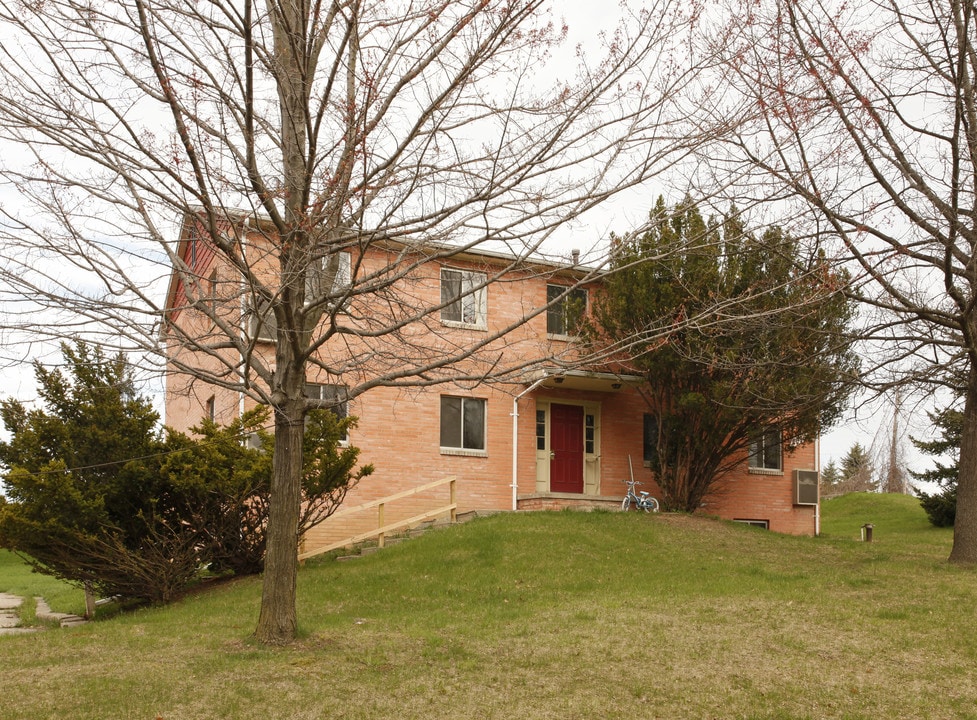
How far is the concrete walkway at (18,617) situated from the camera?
562 inches

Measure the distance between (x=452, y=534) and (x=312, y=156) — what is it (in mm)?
10661

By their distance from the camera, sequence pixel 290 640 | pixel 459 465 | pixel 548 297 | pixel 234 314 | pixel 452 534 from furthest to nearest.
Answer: pixel 548 297 → pixel 459 465 → pixel 452 534 → pixel 234 314 → pixel 290 640

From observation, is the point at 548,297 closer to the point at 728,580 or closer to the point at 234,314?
the point at 728,580

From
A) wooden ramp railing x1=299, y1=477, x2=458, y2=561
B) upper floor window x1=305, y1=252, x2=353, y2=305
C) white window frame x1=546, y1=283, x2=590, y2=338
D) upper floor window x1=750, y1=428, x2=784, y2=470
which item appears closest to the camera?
upper floor window x1=305, y1=252, x2=353, y2=305

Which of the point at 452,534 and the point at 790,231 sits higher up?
the point at 790,231

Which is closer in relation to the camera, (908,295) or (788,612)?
(788,612)

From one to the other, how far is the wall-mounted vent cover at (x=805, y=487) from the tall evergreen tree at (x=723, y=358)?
0.94 meters

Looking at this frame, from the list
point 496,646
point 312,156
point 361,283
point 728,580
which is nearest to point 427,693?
point 496,646

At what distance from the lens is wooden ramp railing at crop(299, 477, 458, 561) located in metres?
18.1

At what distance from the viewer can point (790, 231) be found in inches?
551

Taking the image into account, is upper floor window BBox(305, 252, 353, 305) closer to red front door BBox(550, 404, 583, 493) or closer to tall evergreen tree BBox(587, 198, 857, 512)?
tall evergreen tree BBox(587, 198, 857, 512)

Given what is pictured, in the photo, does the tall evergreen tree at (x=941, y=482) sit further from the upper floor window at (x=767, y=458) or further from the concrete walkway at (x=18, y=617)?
the concrete walkway at (x=18, y=617)

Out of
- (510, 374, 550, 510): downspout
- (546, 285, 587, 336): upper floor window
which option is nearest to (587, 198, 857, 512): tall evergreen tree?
(546, 285, 587, 336): upper floor window

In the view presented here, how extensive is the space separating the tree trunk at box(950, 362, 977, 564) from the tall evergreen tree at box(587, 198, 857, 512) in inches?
72.5
